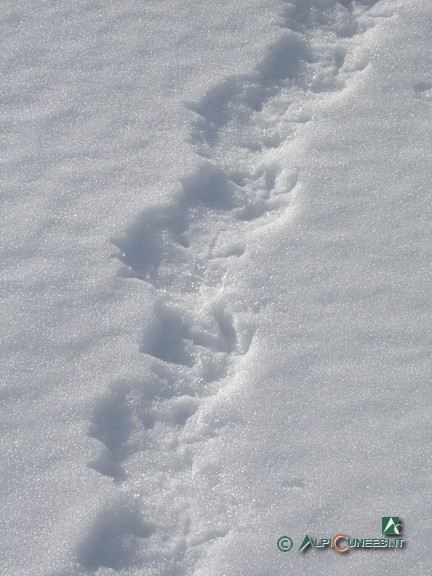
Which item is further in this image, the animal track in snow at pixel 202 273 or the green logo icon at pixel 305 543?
the animal track in snow at pixel 202 273

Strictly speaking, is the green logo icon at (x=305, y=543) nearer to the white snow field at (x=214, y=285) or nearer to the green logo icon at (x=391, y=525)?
the white snow field at (x=214, y=285)

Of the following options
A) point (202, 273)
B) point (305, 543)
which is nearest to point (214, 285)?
point (202, 273)

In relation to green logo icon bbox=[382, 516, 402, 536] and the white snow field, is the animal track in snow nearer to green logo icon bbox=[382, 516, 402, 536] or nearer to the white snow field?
the white snow field

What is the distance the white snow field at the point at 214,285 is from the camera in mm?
1970

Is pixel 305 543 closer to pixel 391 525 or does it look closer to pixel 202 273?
pixel 391 525

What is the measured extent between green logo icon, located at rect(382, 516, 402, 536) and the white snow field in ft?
0.05

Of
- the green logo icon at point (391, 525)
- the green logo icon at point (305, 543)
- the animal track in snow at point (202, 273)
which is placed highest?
the animal track in snow at point (202, 273)

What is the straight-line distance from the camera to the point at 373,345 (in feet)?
7.41

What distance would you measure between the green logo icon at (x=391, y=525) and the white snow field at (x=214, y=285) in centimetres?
2

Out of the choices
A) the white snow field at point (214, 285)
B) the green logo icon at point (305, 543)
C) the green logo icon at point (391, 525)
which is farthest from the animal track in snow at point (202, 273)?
the green logo icon at point (391, 525)

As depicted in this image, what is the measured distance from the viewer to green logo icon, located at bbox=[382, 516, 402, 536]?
1914 mm

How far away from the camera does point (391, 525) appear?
193 cm

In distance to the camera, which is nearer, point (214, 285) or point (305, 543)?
point (305, 543)

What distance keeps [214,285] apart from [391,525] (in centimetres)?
91
